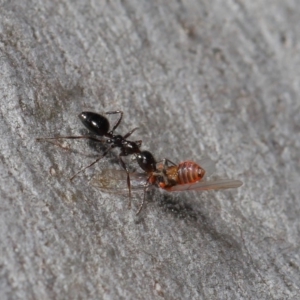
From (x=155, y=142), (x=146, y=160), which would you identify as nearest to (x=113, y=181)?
(x=146, y=160)

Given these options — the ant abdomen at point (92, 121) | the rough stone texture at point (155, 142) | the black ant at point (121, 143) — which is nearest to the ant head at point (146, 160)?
the black ant at point (121, 143)

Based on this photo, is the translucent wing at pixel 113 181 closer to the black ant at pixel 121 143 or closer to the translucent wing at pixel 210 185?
the black ant at pixel 121 143

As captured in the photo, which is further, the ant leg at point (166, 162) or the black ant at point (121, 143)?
the ant leg at point (166, 162)

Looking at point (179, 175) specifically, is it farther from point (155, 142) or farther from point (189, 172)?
point (155, 142)

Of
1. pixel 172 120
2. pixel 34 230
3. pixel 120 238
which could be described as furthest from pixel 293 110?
pixel 34 230

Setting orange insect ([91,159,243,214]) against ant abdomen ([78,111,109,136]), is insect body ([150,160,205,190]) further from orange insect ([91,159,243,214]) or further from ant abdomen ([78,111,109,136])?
ant abdomen ([78,111,109,136])

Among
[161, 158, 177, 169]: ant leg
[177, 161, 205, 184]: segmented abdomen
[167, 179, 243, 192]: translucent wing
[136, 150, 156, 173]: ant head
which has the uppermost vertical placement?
[136, 150, 156, 173]: ant head

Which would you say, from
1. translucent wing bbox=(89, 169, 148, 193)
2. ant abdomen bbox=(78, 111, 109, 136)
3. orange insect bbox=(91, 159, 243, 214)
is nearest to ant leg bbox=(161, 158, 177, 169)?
orange insect bbox=(91, 159, 243, 214)
